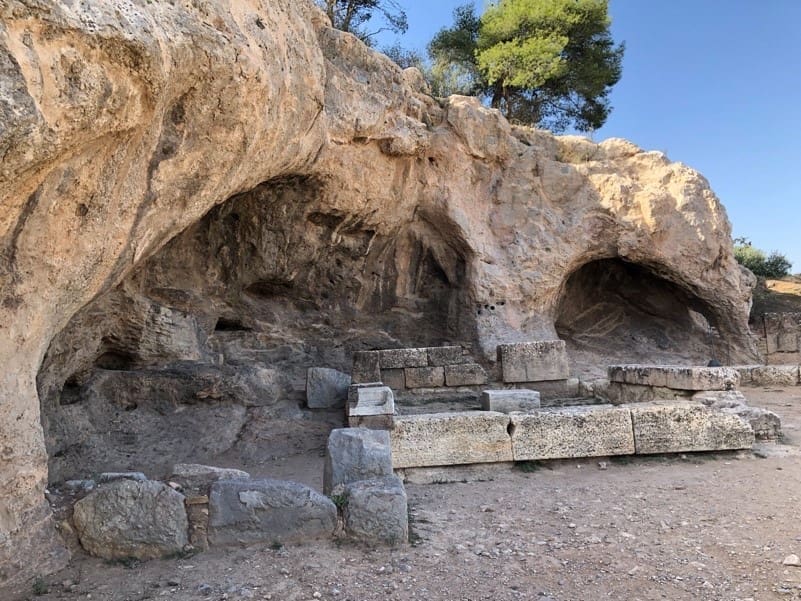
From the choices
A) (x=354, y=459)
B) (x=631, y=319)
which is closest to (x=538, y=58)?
(x=631, y=319)

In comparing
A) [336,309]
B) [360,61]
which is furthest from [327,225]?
[360,61]

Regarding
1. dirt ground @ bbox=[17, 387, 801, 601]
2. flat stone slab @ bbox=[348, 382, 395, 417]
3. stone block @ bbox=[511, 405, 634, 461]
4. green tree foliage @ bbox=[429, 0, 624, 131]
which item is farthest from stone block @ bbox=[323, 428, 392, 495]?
green tree foliage @ bbox=[429, 0, 624, 131]

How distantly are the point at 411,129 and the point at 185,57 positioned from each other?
19.0 ft

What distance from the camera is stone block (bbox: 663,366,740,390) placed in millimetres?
7672

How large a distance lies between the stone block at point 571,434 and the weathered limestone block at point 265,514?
3.01 m

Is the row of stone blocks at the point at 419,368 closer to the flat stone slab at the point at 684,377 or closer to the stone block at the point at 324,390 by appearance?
the stone block at the point at 324,390

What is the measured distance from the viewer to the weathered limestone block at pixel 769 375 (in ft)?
35.2

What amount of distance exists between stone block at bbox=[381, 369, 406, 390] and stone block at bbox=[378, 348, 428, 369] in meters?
0.07

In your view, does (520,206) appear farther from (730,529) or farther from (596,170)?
(730,529)

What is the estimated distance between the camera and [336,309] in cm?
1022

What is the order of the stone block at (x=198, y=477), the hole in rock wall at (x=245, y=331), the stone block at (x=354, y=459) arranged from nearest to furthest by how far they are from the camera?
the stone block at (x=198, y=477) → the stone block at (x=354, y=459) → the hole in rock wall at (x=245, y=331)

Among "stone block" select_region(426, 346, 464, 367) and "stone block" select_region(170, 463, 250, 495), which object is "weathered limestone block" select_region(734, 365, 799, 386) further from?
"stone block" select_region(170, 463, 250, 495)

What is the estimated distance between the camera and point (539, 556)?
3824 mm

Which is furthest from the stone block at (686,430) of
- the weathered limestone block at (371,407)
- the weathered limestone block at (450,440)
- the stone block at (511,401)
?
the weathered limestone block at (371,407)
